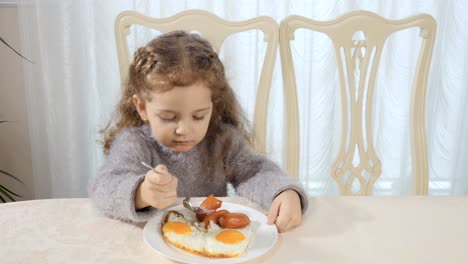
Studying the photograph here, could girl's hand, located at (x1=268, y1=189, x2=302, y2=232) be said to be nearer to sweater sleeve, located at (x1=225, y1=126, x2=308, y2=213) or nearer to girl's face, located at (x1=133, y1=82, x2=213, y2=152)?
sweater sleeve, located at (x1=225, y1=126, x2=308, y2=213)

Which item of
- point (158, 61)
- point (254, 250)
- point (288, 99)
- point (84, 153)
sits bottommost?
point (84, 153)

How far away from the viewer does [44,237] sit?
831mm

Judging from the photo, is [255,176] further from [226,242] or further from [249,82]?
[249,82]

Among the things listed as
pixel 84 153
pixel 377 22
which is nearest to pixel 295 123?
pixel 377 22

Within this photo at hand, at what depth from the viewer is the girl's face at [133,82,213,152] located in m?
1.00

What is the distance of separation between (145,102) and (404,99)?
53.1 inches

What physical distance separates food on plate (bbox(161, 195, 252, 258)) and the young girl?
4 centimetres

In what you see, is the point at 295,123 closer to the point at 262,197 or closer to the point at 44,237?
the point at 262,197

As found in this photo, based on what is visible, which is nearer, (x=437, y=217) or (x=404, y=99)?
(x=437, y=217)

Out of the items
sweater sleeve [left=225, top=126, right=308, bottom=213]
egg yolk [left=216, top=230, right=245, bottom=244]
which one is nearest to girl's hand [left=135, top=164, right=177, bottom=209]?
egg yolk [left=216, top=230, right=245, bottom=244]

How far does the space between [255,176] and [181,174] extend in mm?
208

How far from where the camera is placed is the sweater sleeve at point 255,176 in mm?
993

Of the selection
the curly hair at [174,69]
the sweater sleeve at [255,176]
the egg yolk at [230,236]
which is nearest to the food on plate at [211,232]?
the egg yolk at [230,236]

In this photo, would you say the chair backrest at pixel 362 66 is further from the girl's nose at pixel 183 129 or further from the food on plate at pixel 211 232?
the food on plate at pixel 211 232
